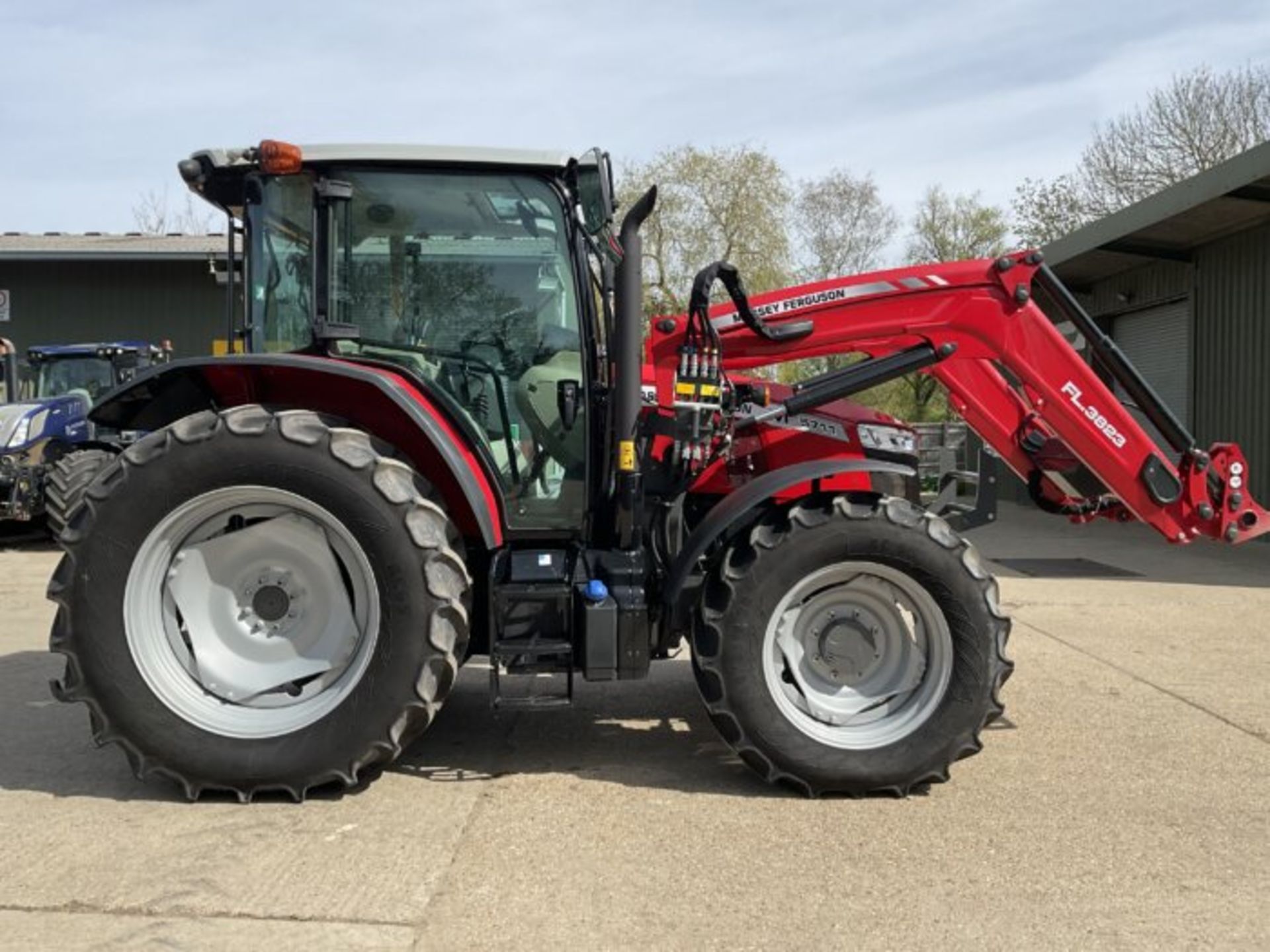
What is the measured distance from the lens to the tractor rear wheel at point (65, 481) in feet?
34.3

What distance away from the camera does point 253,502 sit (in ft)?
12.9

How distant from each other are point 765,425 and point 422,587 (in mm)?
1644

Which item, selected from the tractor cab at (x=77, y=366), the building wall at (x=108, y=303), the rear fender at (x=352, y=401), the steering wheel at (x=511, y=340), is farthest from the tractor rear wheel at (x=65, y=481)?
the building wall at (x=108, y=303)

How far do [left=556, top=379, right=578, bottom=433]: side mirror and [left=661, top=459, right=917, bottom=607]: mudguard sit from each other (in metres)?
0.66

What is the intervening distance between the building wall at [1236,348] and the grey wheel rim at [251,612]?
1153cm

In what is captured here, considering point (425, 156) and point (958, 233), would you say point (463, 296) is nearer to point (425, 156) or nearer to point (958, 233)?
point (425, 156)

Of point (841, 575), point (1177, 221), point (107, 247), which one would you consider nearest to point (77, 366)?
point (107, 247)

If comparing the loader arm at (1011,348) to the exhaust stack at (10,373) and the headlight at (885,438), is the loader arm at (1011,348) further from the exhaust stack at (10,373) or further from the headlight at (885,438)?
the exhaust stack at (10,373)

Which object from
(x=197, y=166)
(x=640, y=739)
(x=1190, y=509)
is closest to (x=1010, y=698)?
(x=1190, y=509)

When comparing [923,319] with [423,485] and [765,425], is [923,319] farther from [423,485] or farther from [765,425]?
[423,485]

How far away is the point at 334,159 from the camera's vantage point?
405 centimetres

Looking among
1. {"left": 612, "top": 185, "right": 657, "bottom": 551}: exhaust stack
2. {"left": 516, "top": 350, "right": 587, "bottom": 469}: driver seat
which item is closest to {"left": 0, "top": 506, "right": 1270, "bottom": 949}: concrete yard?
{"left": 612, "top": 185, "right": 657, "bottom": 551}: exhaust stack

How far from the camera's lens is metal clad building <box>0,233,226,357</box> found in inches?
849

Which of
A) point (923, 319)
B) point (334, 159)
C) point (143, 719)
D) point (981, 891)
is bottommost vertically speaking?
point (981, 891)
